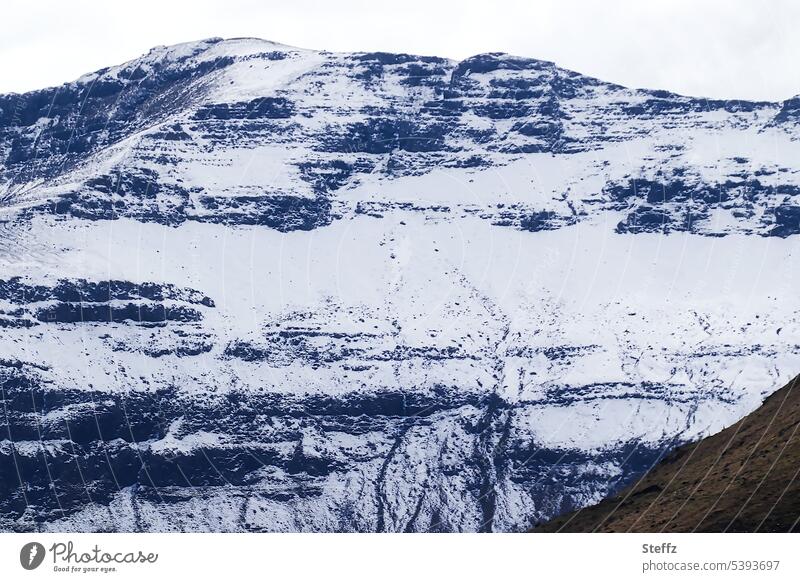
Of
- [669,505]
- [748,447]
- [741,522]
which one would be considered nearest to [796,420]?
[748,447]
